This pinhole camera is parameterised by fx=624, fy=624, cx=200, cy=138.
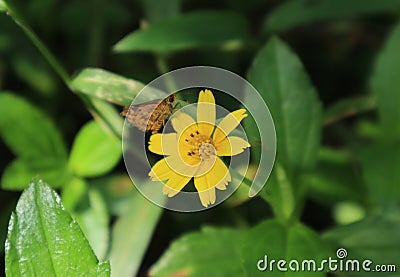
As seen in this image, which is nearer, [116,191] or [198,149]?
[198,149]

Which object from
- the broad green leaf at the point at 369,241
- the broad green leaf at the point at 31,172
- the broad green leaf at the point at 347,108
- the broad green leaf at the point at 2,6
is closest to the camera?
the broad green leaf at the point at 2,6

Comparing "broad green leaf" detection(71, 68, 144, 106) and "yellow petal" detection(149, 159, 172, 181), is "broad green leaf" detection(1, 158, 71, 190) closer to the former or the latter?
"broad green leaf" detection(71, 68, 144, 106)

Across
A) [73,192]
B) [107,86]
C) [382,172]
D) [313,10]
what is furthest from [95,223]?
[313,10]

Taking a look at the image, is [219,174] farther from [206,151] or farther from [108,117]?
[108,117]

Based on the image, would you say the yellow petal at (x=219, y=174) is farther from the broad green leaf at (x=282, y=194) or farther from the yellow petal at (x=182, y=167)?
the broad green leaf at (x=282, y=194)

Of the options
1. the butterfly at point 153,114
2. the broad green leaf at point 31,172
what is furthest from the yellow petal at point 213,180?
the broad green leaf at point 31,172

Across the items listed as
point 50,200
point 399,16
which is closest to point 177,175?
point 50,200
